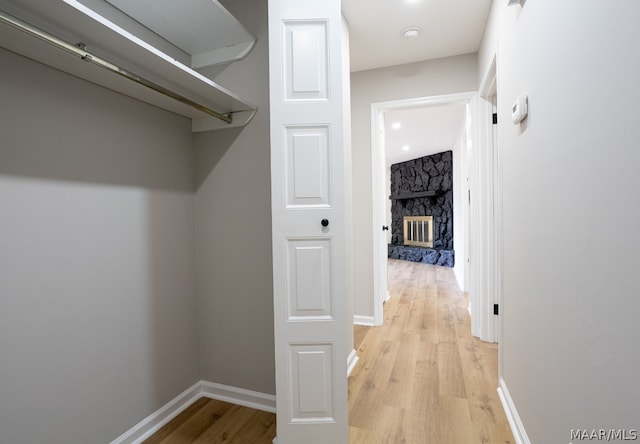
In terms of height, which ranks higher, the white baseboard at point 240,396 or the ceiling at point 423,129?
the ceiling at point 423,129

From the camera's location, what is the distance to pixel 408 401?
196 cm

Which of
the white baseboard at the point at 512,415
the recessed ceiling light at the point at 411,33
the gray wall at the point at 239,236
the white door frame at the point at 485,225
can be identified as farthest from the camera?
the white door frame at the point at 485,225

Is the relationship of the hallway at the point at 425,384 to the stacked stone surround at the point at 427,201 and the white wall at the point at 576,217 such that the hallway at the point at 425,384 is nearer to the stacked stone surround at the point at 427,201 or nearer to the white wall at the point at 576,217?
the white wall at the point at 576,217

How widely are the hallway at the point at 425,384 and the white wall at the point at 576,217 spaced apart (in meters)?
0.34

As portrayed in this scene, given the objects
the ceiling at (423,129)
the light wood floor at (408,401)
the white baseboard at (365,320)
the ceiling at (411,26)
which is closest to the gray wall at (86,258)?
the light wood floor at (408,401)

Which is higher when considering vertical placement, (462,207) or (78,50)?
(78,50)

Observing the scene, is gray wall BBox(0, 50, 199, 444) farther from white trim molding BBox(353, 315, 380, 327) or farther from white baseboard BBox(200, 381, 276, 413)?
white trim molding BBox(353, 315, 380, 327)

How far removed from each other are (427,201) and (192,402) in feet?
24.3

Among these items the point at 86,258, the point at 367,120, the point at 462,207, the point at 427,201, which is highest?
the point at 367,120

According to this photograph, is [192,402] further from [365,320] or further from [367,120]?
[367,120]

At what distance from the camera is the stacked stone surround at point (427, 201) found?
7.59m

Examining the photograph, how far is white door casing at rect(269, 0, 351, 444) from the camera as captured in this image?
→ 1525mm

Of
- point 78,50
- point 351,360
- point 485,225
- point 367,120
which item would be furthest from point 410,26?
point 351,360

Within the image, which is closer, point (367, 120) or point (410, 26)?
point (410, 26)
